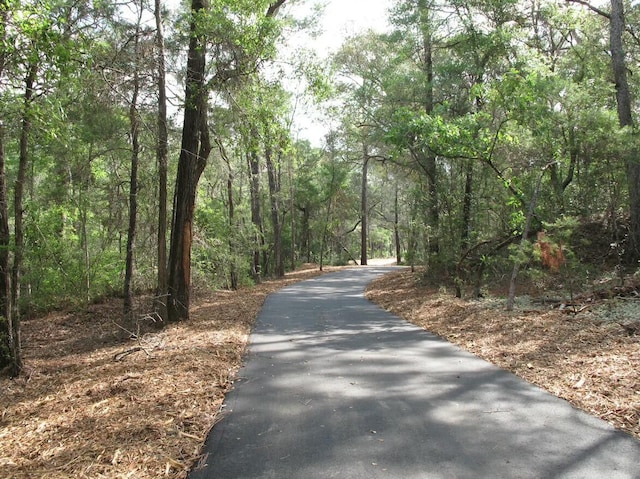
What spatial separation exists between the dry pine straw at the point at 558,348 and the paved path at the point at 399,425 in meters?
0.30

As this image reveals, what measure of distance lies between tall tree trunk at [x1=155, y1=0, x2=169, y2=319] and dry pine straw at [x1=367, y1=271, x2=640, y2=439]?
5.28 m

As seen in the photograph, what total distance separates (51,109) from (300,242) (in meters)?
38.0

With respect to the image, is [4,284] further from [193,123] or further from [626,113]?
[626,113]

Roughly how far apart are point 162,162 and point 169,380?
16.9 ft

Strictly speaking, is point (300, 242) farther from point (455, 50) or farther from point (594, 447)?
point (594, 447)

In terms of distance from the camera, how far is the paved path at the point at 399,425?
Result: 3.14 metres

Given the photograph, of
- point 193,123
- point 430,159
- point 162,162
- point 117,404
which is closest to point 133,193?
point 162,162

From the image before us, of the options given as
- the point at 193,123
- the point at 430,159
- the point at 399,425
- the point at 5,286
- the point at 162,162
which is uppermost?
the point at 430,159

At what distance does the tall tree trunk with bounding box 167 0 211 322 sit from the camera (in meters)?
9.02

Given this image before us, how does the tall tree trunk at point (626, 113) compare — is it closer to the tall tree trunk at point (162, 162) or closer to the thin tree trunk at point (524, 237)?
the thin tree trunk at point (524, 237)

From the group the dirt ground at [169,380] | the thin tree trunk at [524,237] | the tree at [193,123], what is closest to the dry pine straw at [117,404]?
the dirt ground at [169,380]

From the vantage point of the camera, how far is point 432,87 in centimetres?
1532

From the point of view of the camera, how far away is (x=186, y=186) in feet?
30.5

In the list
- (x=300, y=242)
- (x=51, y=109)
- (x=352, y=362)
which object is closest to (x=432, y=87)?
(x=352, y=362)
